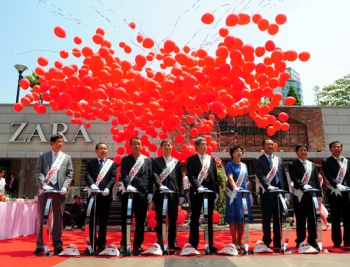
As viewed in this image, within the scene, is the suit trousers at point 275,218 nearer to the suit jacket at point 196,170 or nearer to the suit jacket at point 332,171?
the suit jacket at point 196,170

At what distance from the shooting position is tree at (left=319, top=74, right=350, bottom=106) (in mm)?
24422

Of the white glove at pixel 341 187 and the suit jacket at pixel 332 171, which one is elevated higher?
the suit jacket at pixel 332 171

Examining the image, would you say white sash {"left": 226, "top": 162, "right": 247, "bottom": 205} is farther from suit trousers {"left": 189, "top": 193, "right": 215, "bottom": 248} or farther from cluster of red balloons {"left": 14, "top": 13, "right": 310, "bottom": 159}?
cluster of red balloons {"left": 14, "top": 13, "right": 310, "bottom": 159}

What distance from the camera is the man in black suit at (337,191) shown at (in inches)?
167

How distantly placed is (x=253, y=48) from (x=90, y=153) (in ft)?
25.5

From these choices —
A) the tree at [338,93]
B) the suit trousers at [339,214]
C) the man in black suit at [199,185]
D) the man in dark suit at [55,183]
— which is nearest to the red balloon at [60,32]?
the man in dark suit at [55,183]

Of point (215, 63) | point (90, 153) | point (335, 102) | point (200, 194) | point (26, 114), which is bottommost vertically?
point (200, 194)

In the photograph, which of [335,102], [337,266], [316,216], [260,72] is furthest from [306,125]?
[335,102]

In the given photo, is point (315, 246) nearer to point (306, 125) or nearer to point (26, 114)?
point (306, 125)

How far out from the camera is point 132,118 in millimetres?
5992

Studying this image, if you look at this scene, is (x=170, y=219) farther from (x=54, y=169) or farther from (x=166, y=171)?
(x=54, y=169)

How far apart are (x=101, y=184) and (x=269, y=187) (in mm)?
2195

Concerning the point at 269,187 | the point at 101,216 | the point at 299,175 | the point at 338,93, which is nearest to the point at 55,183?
the point at 101,216

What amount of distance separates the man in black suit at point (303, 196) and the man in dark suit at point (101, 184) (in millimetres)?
2513
